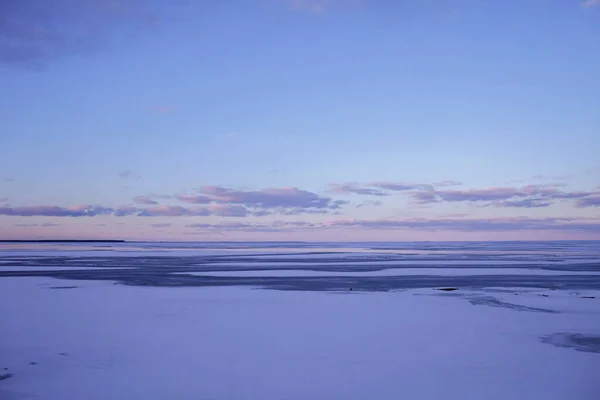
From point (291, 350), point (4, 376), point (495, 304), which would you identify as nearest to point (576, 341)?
point (495, 304)

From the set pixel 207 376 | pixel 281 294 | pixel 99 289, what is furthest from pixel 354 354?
pixel 99 289

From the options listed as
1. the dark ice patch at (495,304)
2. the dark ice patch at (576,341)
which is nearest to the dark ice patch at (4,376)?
the dark ice patch at (576,341)

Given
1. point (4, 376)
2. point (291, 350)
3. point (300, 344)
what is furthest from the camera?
point (300, 344)

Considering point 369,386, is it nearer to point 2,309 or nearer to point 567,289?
point 2,309

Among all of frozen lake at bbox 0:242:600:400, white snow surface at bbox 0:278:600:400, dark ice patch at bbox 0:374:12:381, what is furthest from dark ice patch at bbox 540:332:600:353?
dark ice patch at bbox 0:374:12:381

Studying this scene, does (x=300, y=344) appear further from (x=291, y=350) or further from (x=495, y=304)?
(x=495, y=304)

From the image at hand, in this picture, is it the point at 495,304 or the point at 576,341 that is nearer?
the point at 576,341

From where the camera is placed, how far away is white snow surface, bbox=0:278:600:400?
622 cm

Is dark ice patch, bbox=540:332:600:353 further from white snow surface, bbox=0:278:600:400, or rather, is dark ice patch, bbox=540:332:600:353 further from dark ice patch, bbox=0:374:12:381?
dark ice patch, bbox=0:374:12:381

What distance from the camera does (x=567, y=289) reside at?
16.0 meters

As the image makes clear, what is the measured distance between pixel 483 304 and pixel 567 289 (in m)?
4.74

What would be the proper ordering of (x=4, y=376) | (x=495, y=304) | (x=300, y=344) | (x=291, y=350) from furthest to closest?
(x=495, y=304) → (x=300, y=344) → (x=291, y=350) → (x=4, y=376)

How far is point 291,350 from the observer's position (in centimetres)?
811

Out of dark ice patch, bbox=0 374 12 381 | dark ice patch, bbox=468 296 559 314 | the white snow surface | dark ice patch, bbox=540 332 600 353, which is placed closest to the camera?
the white snow surface
